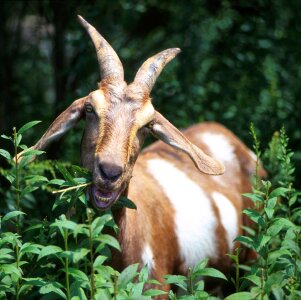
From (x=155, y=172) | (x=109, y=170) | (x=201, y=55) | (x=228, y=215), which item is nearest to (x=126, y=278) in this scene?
(x=109, y=170)

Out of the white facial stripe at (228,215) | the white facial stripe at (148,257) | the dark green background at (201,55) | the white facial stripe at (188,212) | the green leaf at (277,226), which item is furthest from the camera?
the dark green background at (201,55)

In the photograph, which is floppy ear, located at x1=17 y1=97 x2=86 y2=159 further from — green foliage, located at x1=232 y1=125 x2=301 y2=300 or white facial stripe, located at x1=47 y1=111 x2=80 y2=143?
green foliage, located at x1=232 y1=125 x2=301 y2=300

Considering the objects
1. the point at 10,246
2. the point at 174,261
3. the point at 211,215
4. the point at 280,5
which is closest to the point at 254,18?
the point at 280,5

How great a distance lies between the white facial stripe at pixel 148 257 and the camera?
513 cm

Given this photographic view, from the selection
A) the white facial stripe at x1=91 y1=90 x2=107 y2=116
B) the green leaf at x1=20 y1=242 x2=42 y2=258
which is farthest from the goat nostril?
the green leaf at x1=20 y1=242 x2=42 y2=258

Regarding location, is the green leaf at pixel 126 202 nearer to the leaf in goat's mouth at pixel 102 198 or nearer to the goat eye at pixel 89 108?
the leaf in goat's mouth at pixel 102 198

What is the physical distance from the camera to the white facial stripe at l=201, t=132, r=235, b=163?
6707mm

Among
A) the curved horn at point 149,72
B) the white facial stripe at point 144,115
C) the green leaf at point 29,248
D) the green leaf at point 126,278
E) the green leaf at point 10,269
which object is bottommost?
the green leaf at point 10,269

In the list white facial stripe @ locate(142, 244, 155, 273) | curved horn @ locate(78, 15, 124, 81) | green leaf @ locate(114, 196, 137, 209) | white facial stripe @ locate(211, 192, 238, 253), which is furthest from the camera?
white facial stripe @ locate(211, 192, 238, 253)

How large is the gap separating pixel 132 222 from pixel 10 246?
920 millimetres

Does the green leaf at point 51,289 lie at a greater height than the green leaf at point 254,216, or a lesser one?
lesser

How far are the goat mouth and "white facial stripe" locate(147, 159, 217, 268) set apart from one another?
59.3 inches

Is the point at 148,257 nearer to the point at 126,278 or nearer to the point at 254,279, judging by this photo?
the point at 254,279

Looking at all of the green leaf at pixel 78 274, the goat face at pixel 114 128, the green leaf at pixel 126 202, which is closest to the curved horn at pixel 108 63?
the goat face at pixel 114 128
